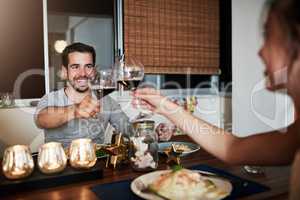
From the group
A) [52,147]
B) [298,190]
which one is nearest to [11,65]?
[52,147]

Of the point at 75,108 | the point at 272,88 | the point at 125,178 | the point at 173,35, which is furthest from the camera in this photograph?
the point at 173,35

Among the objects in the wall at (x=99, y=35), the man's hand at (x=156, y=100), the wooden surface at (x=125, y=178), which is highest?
the wall at (x=99, y=35)

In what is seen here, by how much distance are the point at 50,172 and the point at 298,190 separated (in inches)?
31.0

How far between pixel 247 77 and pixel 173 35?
0.79m

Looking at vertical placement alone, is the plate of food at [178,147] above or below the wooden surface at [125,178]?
above

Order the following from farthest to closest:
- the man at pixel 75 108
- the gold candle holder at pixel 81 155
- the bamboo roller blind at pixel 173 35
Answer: the bamboo roller blind at pixel 173 35 < the man at pixel 75 108 < the gold candle holder at pixel 81 155

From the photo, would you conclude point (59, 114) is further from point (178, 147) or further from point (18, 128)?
point (178, 147)

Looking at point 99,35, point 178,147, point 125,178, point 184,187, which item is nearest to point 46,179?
point 125,178

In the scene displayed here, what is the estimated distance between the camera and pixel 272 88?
78cm

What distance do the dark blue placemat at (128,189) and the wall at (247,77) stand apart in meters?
1.61

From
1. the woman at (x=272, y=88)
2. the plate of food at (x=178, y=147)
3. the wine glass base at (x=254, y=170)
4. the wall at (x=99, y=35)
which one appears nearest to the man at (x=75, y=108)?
the wall at (x=99, y=35)

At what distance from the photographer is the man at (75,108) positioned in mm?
1692

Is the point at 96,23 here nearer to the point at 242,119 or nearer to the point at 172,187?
the point at 242,119

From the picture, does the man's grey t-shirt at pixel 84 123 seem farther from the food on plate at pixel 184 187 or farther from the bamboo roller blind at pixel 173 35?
the food on plate at pixel 184 187
